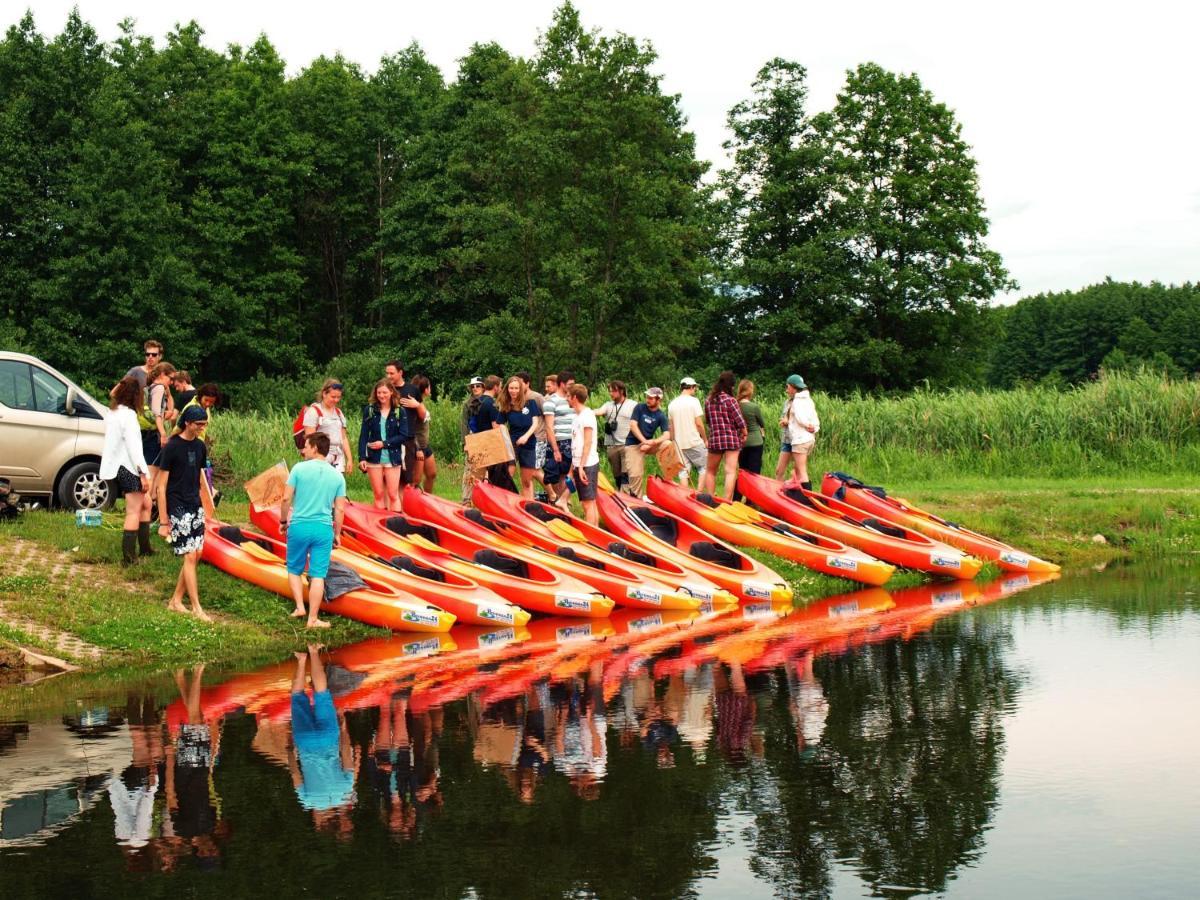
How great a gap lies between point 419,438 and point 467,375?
26.7 m

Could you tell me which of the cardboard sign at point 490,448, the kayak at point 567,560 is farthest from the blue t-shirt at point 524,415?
the kayak at point 567,560

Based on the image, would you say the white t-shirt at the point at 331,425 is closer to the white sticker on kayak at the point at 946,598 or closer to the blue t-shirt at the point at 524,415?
the blue t-shirt at the point at 524,415

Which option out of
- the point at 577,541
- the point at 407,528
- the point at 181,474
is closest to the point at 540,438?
the point at 577,541

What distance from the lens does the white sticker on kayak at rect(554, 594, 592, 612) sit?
1455 centimetres

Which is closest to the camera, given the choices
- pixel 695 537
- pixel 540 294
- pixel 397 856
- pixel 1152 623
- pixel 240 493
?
pixel 397 856

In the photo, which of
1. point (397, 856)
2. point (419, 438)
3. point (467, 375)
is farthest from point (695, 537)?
point (467, 375)

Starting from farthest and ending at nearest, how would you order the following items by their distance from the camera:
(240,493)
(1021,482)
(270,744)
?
(1021,482)
(240,493)
(270,744)

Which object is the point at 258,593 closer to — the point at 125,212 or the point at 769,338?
the point at 125,212

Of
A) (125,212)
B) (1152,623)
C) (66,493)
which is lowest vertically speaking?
(1152,623)

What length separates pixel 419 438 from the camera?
A: 18047mm

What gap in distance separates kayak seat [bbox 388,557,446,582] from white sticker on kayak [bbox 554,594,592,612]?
1189mm

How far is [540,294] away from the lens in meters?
40.7

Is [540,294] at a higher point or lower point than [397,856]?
higher

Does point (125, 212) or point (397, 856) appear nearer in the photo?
point (397, 856)
